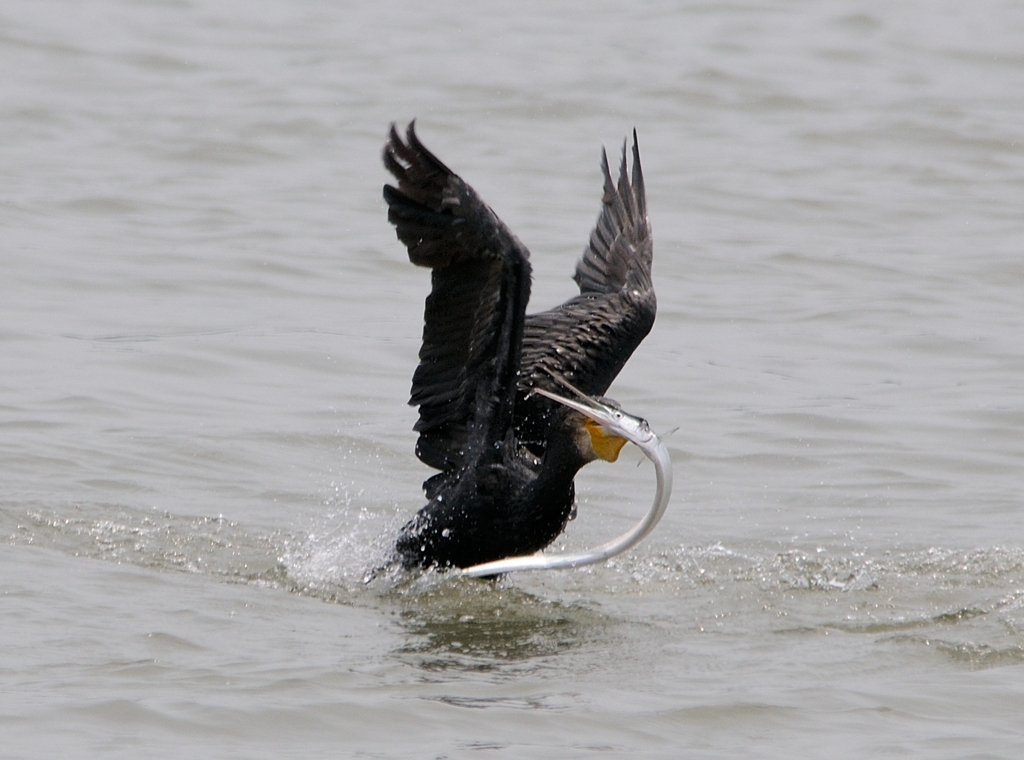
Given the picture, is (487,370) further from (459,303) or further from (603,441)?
(603,441)

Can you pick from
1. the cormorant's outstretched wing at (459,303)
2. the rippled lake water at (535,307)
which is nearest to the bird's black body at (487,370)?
the cormorant's outstretched wing at (459,303)

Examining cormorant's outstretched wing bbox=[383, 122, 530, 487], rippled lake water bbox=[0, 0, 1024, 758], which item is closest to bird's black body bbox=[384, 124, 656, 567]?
cormorant's outstretched wing bbox=[383, 122, 530, 487]

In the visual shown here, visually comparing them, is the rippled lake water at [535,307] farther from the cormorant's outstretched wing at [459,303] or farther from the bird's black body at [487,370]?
the cormorant's outstretched wing at [459,303]

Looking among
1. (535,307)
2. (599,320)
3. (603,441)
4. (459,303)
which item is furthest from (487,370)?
(535,307)

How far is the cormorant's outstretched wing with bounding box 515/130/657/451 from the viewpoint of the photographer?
720cm

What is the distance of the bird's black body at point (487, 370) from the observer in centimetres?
631

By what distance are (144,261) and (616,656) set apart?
6.54 metres

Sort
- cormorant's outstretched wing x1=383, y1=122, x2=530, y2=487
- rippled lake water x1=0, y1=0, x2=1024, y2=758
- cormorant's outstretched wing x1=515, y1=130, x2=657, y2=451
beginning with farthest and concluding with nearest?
cormorant's outstretched wing x1=515, y1=130, x2=657, y2=451 < cormorant's outstretched wing x1=383, y1=122, x2=530, y2=487 < rippled lake water x1=0, y1=0, x2=1024, y2=758

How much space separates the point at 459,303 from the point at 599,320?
102 cm

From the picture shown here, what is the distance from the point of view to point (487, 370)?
6.67 meters

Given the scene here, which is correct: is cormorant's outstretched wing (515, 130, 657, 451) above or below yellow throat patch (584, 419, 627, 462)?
above

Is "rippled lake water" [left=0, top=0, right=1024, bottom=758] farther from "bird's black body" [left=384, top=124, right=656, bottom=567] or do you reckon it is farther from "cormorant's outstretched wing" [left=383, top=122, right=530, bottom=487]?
"cormorant's outstretched wing" [left=383, top=122, right=530, bottom=487]

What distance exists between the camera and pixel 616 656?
6.15 meters

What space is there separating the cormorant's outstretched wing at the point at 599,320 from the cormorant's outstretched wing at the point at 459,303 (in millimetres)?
347
